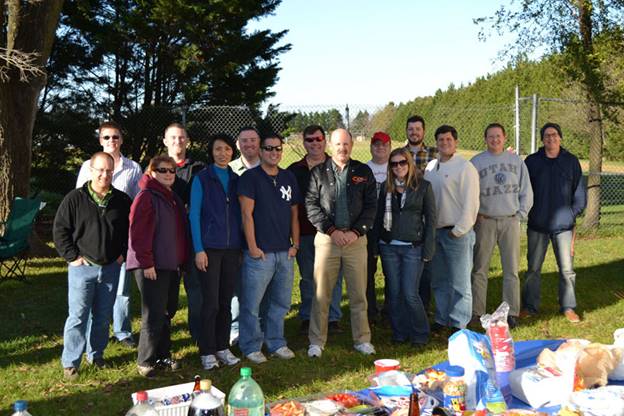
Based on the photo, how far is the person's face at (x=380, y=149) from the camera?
5512 mm

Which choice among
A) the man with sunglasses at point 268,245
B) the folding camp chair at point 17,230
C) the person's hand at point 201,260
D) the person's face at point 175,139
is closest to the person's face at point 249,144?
the man with sunglasses at point 268,245

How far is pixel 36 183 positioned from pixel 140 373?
995 cm

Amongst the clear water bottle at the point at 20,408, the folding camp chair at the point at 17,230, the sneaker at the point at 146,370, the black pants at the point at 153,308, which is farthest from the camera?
the folding camp chair at the point at 17,230

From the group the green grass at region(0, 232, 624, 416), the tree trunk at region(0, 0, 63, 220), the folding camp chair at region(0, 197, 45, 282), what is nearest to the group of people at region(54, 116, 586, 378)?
the green grass at region(0, 232, 624, 416)

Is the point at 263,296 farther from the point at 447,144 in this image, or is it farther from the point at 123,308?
the point at 447,144

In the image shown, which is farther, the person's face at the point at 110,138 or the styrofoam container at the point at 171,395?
the person's face at the point at 110,138

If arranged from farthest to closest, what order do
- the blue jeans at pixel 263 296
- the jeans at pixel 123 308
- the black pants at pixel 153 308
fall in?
1. the jeans at pixel 123 308
2. the blue jeans at pixel 263 296
3. the black pants at pixel 153 308

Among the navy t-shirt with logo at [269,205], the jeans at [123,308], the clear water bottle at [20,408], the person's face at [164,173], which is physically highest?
the person's face at [164,173]

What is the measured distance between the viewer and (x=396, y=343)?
5184 millimetres

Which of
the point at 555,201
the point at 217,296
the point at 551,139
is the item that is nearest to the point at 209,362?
the point at 217,296

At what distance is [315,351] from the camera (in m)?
4.84

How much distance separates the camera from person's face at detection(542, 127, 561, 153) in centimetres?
566

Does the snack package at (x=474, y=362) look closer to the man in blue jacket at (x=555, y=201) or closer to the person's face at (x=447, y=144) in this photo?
the person's face at (x=447, y=144)

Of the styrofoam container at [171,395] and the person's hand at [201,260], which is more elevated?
the person's hand at [201,260]
